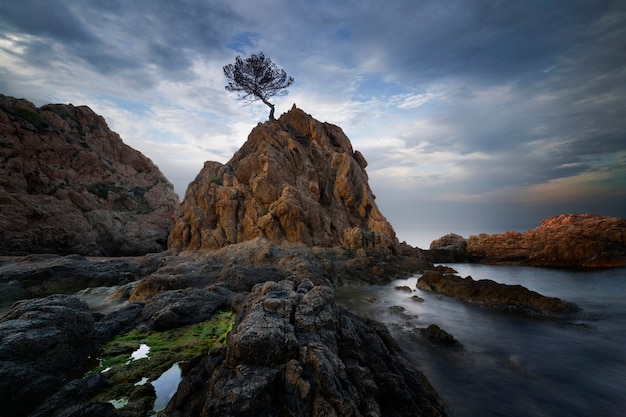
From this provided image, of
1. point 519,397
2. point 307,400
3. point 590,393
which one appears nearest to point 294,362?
point 307,400

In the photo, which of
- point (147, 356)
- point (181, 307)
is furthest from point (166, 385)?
point (181, 307)

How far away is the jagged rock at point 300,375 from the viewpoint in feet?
14.0

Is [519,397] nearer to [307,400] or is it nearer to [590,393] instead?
[590,393]

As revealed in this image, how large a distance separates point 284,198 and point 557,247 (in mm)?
35480

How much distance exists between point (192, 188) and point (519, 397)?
35.5m

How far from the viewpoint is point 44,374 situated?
18.5 feet

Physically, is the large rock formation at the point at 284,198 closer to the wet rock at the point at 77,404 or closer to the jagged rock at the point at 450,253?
the jagged rock at the point at 450,253

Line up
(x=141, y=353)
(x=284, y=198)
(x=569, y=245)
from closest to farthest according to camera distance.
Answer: (x=141, y=353)
(x=284, y=198)
(x=569, y=245)

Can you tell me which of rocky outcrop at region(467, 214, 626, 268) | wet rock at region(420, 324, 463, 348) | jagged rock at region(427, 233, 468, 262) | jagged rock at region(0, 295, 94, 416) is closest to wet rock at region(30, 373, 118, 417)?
jagged rock at region(0, 295, 94, 416)

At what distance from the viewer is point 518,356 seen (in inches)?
371

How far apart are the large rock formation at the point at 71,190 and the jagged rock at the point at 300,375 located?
30.7 meters

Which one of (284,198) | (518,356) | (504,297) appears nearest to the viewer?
(518,356)

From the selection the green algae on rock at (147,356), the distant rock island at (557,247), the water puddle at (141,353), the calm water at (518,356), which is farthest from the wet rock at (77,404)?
the distant rock island at (557,247)

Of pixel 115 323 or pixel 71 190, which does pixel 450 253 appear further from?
pixel 71 190
